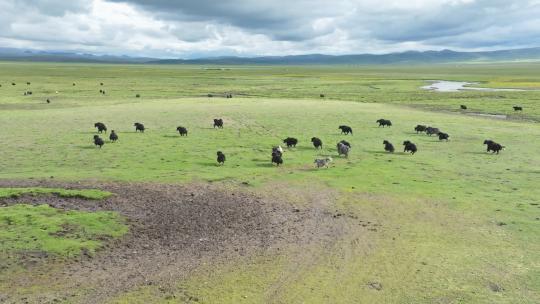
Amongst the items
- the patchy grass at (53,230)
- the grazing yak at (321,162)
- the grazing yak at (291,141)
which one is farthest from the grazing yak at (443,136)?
the patchy grass at (53,230)

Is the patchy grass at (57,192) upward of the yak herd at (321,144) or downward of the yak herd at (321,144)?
downward

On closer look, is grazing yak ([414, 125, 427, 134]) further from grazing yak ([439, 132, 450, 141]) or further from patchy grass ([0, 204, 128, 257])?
patchy grass ([0, 204, 128, 257])

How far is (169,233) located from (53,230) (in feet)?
12.3

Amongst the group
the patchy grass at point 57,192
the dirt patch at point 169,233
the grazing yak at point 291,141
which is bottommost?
the dirt patch at point 169,233

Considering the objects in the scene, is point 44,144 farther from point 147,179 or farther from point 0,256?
point 0,256

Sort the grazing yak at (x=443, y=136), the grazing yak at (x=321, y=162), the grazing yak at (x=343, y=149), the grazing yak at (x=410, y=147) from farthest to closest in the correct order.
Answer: the grazing yak at (x=443, y=136) < the grazing yak at (x=410, y=147) < the grazing yak at (x=343, y=149) < the grazing yak at (x=321, y=162)

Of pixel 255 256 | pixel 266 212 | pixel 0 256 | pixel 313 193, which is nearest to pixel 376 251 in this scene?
pixel 255 256

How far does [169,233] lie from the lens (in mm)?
16750

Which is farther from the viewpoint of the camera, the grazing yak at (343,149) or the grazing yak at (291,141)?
the grazing yak at (291,141)

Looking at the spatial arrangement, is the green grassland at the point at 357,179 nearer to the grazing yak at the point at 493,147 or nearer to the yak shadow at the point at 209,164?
the yak shadow at the point at 209,164

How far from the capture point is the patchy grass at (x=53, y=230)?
14609 mm

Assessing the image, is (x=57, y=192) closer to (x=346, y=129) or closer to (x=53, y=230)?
(x=53, y=230)

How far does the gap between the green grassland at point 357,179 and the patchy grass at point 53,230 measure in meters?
3.89

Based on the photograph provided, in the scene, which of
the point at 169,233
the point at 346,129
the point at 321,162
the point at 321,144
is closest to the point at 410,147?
the point at 321,144
